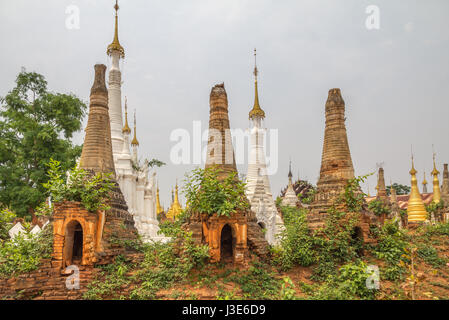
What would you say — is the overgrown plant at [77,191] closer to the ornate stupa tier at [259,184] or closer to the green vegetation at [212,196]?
the green vegetation at [212,196]

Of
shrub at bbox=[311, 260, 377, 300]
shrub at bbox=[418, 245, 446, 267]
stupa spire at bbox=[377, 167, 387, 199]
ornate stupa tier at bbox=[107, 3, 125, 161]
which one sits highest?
ornate stupa tier at bbox=[107, 3, 125, 161]

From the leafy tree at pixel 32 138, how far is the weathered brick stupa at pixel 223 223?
12.5 metres

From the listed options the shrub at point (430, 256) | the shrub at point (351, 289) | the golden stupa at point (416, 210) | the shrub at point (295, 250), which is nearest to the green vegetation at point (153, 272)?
the shrub at point (295, 250)

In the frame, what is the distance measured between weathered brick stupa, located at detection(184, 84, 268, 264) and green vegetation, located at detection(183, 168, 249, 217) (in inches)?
12.2

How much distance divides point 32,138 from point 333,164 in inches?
728

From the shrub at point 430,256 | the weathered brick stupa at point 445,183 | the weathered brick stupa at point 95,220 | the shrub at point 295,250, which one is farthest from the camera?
the weathered brick stupa at point 445,183

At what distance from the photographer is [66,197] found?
948 cm

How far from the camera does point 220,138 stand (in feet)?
37.1

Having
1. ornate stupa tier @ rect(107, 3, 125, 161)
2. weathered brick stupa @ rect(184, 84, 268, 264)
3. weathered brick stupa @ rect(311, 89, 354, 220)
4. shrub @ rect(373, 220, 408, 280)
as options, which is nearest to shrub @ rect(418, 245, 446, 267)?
shrub @ rect(373, 220, 408, 280)

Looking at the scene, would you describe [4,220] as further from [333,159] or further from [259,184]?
[259,184]

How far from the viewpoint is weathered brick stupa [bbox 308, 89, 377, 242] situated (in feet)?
38.9

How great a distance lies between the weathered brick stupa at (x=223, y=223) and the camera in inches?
374

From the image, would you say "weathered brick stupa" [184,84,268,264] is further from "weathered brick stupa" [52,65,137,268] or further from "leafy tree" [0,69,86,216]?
"leafy tree" [0,69,86,216]
